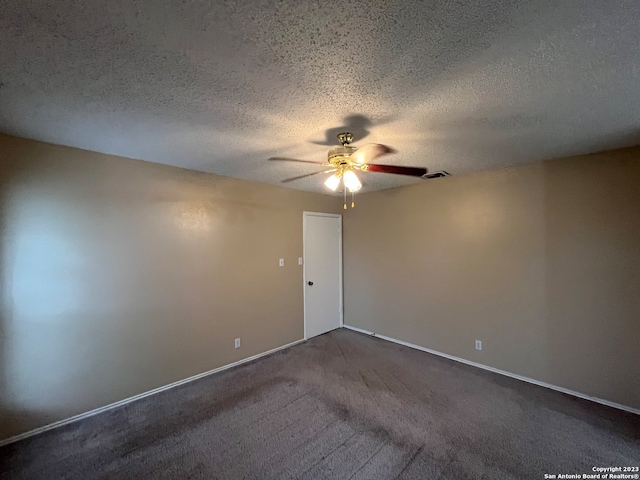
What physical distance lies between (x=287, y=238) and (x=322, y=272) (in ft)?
3.10

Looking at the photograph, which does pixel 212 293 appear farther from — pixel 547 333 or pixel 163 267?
pixel 547 333

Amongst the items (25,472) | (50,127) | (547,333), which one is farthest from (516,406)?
(50,127)

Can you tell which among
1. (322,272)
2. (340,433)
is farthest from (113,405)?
(322,272)

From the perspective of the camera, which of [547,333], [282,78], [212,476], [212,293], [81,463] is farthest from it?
[212,293]

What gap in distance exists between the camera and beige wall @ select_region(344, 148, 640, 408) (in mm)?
2465

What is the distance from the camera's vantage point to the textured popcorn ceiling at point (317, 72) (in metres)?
1.03

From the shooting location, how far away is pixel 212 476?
179cm

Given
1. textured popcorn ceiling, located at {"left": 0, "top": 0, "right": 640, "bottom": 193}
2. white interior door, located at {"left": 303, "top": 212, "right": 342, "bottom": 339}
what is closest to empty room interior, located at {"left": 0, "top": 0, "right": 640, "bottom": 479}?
textured popcorn ceiling, located at {"left": 0, "top": 0, "right": 640, "bottom": 193}

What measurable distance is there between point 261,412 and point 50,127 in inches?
112

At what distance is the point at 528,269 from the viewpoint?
2.95 meters

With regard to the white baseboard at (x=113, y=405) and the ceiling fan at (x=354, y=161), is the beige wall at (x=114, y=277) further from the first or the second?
the ceiling fan at (x=354, y=161)

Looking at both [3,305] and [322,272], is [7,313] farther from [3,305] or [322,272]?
[322,272]

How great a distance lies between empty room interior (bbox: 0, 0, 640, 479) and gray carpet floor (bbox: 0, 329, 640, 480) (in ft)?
0.06

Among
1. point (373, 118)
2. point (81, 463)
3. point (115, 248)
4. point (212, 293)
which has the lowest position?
point (81, 463)
